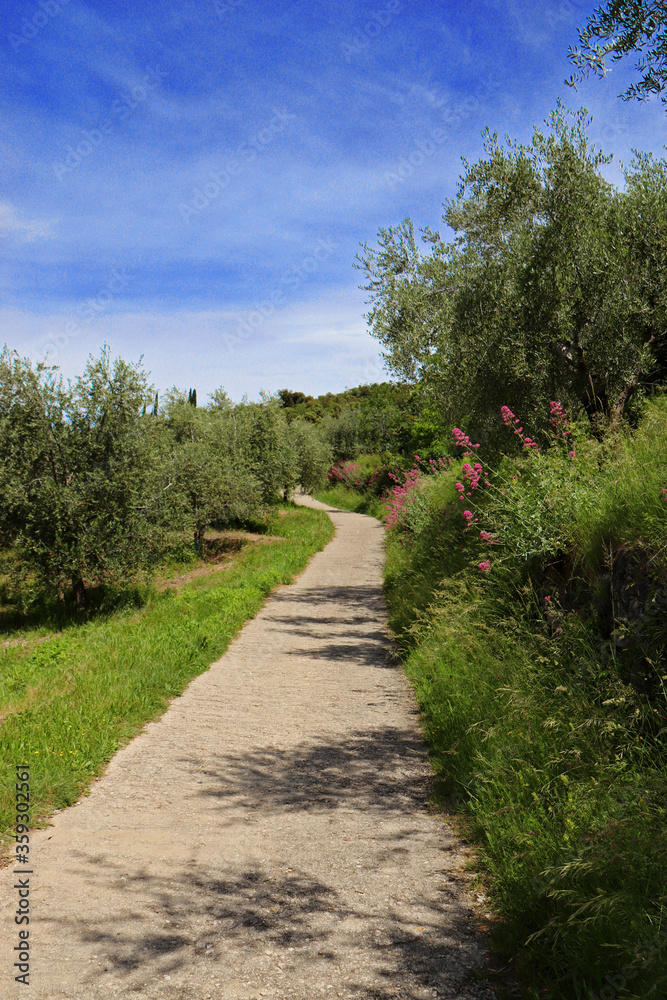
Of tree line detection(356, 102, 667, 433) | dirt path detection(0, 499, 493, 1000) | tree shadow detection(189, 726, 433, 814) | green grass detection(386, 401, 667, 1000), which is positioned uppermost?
tree line detection(356, 102, 667, 433)

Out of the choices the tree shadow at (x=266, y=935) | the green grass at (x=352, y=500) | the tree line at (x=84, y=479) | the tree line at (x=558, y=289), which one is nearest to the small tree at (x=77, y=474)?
the tree line at (x=84, y=479)

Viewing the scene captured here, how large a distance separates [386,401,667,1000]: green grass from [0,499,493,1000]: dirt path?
1.13ft

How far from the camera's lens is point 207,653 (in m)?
9.11

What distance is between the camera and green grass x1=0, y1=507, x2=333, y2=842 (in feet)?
16.9

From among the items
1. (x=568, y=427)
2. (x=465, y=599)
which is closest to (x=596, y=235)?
(x=568, y=427)

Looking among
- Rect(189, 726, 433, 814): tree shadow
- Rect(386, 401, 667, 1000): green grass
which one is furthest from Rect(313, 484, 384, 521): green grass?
Rect(189, 726, 433, 814): tree shadow

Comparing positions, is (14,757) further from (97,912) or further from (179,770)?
(97,912)

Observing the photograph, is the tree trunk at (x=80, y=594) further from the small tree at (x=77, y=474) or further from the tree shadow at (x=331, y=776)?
the tree shadow at (x=331, y=776)

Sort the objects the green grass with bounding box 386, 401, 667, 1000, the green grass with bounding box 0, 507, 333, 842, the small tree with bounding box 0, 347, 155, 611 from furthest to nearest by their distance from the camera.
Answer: the small tree with bounding box 0, 347, 155, 611 < the green grass with bounding box 0, 507, 333, 842 < the green grass with bounding box 386, 401, 667, 1000

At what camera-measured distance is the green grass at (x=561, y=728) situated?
9.46 ft

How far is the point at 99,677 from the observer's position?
737 centimetres

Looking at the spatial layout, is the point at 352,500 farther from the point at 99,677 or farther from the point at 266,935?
the point at 266,935

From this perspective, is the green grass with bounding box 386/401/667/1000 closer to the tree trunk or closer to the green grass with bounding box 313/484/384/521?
the tree trunk

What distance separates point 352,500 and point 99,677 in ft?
121
